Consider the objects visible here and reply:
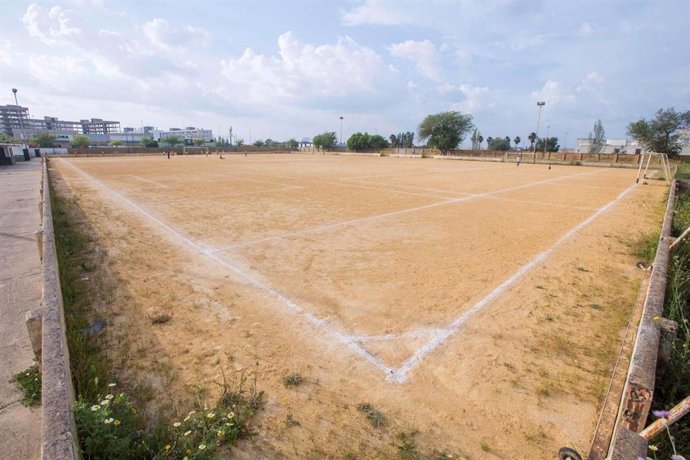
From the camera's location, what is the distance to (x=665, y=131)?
49281mm

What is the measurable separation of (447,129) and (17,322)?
7678 cm

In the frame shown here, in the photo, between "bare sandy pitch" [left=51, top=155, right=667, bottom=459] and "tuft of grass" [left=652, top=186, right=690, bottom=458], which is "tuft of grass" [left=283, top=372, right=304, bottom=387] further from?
"tuft of grass" [left=652, top=186, right=690, bottom=458]

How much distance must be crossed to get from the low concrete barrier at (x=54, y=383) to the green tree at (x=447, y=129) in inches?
2918

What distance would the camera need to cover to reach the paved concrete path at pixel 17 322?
2803 mm

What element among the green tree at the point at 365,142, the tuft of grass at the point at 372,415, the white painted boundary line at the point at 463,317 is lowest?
the tuft of grass at the point at 372,415

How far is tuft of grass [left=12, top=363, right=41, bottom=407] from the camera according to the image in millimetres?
3170

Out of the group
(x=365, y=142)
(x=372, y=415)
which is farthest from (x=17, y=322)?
(x=365, y=142)

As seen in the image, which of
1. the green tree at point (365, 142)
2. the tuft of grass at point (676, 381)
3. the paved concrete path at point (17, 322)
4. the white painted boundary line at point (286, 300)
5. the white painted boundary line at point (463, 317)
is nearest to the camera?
the tuft of grass at point (676, 381)

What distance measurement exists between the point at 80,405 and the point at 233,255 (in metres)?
4.44

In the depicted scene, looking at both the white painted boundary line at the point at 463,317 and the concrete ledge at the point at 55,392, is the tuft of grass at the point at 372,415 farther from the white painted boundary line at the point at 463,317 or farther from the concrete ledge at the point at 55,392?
the concrete ledge at the point at 55,392

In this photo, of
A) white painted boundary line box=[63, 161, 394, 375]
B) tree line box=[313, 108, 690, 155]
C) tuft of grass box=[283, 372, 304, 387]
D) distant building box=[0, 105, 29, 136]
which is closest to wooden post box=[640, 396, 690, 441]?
white painted boundary line box=[63, 161, 394, 375]

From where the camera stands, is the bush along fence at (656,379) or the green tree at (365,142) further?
the green tree at (365,142)

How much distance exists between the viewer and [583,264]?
666cm

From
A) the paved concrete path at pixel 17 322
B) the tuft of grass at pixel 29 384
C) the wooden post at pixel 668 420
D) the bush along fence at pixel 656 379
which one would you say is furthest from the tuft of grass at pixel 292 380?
the wooden post at pixel 668 420
